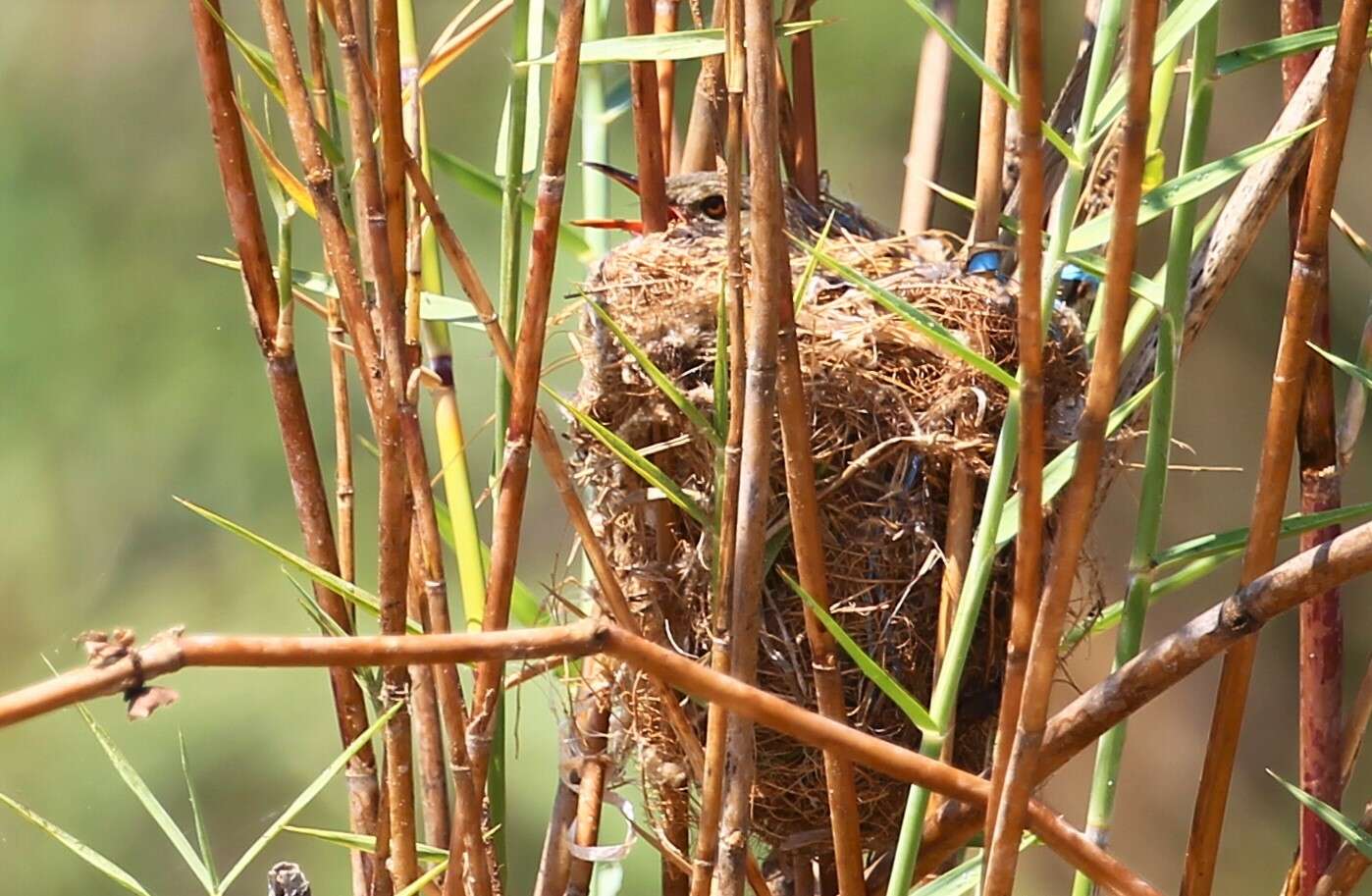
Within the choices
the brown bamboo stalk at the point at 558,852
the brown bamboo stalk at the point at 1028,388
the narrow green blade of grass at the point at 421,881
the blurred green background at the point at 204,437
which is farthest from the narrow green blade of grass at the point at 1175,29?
the blurred green background at the point at 204,437

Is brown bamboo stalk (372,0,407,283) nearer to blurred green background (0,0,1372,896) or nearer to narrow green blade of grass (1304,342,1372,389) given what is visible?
narrow green blade of grass (1304,342,1372,389)

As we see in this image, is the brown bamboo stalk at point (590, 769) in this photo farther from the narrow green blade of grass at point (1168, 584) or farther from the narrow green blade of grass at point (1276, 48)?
the narrow green blade of grass at point (1276, 48)

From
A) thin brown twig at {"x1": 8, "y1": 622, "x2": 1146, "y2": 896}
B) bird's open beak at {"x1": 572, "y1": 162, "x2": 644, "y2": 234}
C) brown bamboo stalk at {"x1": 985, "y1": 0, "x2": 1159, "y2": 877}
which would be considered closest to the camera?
thin brown twig at {"x1": 8, "y1": 622, "x2": 1146, "y2": 896}

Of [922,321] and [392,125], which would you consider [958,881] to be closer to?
[922,321]

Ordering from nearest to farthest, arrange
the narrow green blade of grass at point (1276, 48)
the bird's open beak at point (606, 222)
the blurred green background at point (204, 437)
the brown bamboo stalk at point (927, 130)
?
the narrow green blade of grass at point (1276, 48), the bird's open beak at point (606, 222), the brown bamboo stalk at point (927, 130), the blurred green background at point (204, 437)

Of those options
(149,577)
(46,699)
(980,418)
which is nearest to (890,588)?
(980,418)

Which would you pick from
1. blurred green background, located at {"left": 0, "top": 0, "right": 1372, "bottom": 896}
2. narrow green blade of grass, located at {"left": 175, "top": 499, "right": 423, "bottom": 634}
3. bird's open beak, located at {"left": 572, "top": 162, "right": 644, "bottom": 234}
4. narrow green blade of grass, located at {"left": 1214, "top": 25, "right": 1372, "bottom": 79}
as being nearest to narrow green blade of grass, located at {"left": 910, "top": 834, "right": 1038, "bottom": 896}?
narrow green blade of grass, located at {"left": 175, "top": 499, "right": 423, "bottom": 634}
